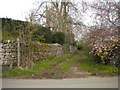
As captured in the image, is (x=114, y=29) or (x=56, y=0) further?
(x=56, y=0)

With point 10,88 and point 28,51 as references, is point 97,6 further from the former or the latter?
point 10,88

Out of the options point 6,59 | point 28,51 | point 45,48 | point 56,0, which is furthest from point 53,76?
point 56,0

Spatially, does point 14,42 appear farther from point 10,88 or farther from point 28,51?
point 10,88

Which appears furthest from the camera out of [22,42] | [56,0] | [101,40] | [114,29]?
[56,0]

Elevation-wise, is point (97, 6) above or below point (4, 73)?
above

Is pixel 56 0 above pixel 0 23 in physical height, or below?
above

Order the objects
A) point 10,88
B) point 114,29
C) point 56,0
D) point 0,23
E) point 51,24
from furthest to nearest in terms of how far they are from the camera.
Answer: point 51,24 → point 56,0 → point 0,23 → point 114,29 → point 10,88

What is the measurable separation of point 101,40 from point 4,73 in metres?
5.23

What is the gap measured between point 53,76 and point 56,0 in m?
17.3

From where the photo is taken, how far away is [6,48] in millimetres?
8641

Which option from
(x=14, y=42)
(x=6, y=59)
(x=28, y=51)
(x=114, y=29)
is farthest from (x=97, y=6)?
(x=6, y=59)

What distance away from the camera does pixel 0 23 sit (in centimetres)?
1284

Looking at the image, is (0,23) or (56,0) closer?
(0,23)

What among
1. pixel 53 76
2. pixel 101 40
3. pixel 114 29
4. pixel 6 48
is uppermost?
pixel 114 29
